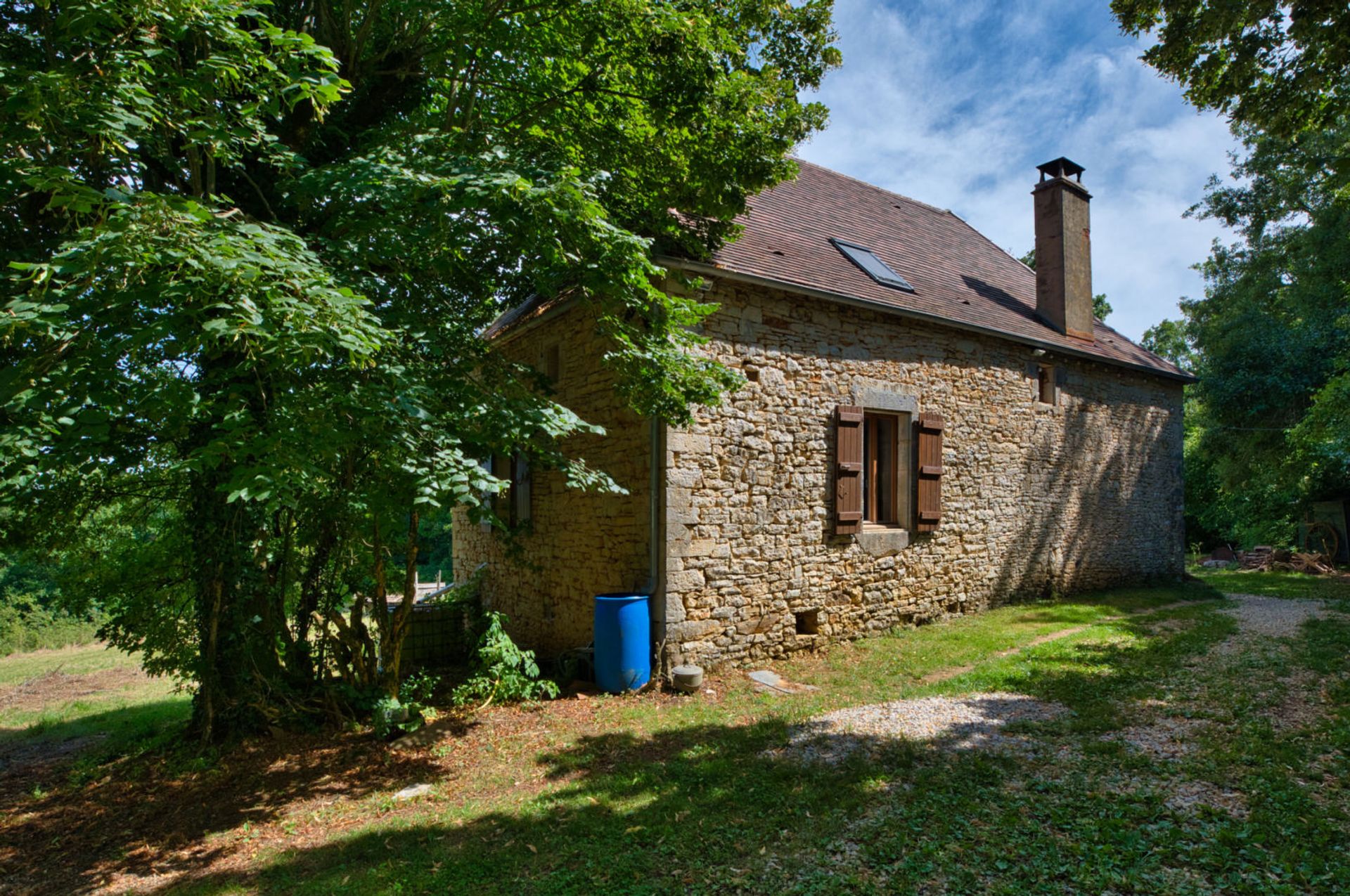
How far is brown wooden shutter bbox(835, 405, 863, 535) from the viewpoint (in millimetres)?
7750

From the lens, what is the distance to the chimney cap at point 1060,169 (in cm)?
1185

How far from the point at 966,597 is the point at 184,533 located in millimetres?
8918

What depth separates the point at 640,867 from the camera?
11.1 ft

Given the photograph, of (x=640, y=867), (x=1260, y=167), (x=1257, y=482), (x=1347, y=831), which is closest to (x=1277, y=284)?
(x=1260, y=167)

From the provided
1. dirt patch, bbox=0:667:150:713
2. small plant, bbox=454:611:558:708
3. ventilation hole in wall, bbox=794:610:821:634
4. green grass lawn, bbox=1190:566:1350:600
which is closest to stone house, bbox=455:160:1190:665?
ventilation hole in wall, bbox=794:610:821:634

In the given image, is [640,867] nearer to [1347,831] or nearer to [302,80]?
[1347,831]

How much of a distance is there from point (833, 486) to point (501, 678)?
4.13 meters

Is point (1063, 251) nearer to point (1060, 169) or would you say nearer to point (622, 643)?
point (1060, 169)

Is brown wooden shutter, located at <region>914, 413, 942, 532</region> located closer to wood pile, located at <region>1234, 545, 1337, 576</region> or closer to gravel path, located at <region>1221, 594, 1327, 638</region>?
gravel path, located at <region>1221, 594, 1327, 638</region>

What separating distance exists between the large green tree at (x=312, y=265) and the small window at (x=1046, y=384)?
243 inches

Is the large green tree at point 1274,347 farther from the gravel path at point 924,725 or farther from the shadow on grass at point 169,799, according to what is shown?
the shadow on grass at point 169,799

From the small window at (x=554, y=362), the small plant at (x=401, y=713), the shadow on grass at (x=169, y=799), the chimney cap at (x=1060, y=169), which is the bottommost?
the shadow on grass at (x=169, y=799)

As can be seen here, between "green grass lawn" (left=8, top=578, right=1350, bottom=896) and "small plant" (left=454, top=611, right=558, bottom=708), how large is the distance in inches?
20.8

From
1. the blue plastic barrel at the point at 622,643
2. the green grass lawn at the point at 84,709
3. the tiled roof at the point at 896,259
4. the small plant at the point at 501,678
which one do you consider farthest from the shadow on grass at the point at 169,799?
the tiled roof at the point at 896,259
